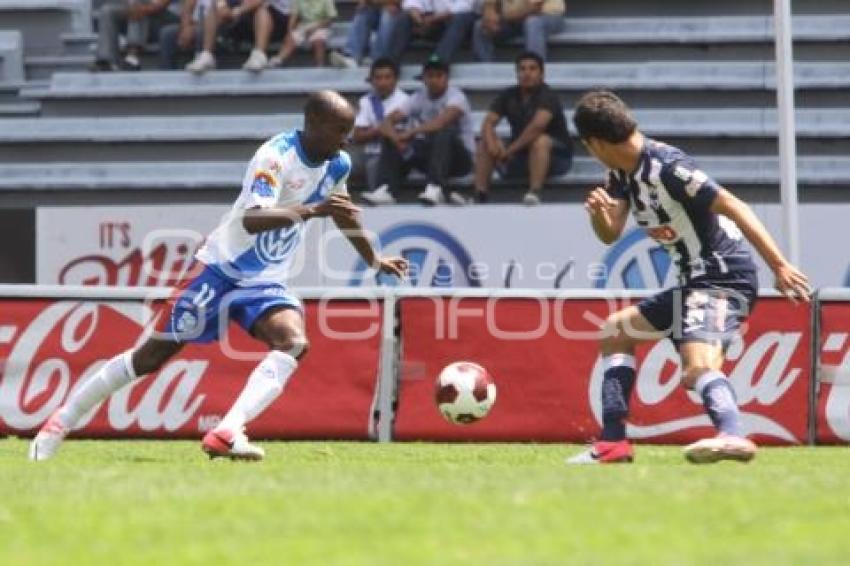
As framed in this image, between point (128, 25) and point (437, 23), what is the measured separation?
3696 mm

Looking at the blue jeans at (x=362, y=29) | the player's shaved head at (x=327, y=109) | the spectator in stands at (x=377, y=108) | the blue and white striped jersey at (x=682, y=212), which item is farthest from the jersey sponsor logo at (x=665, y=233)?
the blue jeans at (x=362, y=29)

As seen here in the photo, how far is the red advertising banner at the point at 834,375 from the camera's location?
13.3 meters

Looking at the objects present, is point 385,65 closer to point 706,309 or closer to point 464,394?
point 464,394

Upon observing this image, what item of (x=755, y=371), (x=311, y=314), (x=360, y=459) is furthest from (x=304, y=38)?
(x=360, y=459)

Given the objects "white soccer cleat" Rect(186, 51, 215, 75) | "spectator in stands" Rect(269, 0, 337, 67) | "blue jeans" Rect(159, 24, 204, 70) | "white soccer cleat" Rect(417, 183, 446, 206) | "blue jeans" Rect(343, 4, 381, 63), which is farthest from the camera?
"blue jeans" Rect(159, 24, 204, 70)

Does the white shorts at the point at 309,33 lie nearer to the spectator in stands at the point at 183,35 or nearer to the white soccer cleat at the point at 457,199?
the spectator in stands at the point at 183,35

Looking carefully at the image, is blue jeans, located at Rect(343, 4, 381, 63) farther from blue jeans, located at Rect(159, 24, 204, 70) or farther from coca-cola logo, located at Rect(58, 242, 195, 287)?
coca-cola logo, located at Rect(58, 242, 195, 287)

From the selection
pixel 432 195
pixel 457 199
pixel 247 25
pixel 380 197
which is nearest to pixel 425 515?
pixel 432 195

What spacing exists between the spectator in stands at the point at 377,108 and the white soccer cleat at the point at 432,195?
0.79 metres

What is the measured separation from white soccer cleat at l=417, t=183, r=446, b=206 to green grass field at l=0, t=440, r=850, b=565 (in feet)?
28.4

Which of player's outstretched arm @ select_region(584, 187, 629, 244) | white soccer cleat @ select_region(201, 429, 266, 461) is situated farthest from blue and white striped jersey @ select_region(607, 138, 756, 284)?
white soccer cleat @ select_region(201, 429, 266, 461)

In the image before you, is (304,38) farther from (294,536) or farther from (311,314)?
(294,536)

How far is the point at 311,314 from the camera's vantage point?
46.0ft

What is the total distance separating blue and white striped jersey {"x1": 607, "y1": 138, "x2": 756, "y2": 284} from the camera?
384 inches
